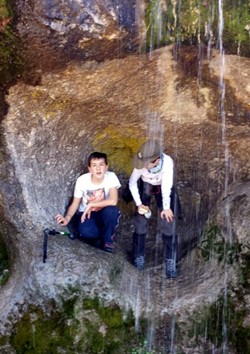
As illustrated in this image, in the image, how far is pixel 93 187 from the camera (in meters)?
5.64

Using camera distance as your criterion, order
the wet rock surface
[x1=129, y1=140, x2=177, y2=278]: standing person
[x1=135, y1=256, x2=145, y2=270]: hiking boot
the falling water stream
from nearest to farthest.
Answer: the falling water stream
the wet rock surface
[x1=129, y1=140, x2=177, y2=278]: standing person
[x1=135, y1=256, x2=145, y2=270]: hiking boot

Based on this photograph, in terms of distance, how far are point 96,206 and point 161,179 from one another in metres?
0.68

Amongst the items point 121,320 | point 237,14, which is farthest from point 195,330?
point 237,14

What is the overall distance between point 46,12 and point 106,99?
3.91ft

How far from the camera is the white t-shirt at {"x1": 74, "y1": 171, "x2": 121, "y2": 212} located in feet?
18.4

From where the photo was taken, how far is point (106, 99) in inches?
246

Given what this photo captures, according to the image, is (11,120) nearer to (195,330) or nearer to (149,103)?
(149,103)

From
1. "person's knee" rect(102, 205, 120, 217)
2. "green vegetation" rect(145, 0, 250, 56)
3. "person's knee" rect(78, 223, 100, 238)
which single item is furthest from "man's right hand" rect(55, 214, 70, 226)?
"green vegetation" rect(145, 0, 250, 56)

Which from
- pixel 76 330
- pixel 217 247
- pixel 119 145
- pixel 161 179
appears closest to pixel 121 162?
pixel 119 145

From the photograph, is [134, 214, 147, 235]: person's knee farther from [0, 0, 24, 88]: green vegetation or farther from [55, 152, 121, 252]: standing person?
[0, 0, 24, 88]: green vegetation

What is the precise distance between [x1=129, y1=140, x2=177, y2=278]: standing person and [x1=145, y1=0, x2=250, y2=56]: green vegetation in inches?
42.6

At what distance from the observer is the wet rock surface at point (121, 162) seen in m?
5.39

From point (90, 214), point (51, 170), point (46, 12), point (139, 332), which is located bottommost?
point (139, 332)

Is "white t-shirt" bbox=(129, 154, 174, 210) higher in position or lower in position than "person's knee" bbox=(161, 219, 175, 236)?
higher
